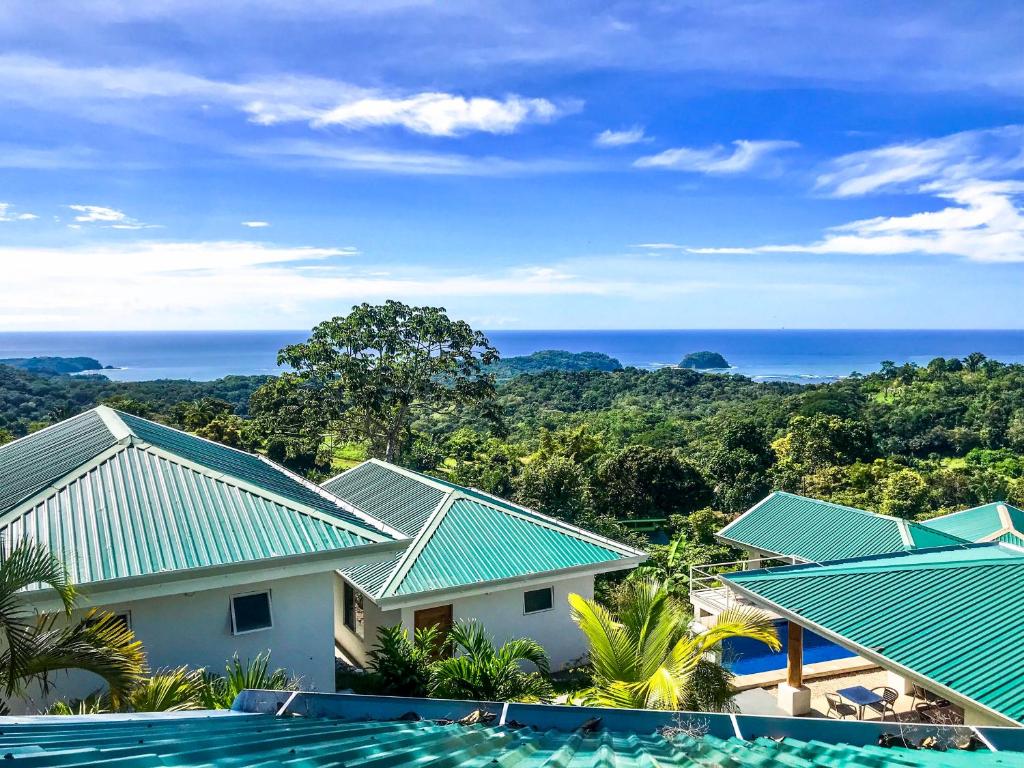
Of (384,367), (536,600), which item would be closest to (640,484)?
(384,367)

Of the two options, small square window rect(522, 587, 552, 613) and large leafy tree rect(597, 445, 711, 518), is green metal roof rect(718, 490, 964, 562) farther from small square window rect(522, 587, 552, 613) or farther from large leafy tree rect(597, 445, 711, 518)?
small square window rect(522, 587, 552, 613)

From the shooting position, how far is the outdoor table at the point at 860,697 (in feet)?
41.8

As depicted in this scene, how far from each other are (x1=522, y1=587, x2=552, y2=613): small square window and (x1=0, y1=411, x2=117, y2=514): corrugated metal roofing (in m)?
8.45

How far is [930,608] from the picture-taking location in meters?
10.3

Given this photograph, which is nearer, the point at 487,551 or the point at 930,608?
the point at 930,608

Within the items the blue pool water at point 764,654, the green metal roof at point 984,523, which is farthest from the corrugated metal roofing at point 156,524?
the green metal roof at point 984,523

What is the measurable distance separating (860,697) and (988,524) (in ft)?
43.6

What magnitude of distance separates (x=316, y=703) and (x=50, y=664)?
9.05 ft

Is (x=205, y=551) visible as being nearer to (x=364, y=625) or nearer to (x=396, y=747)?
(x=396, y=747)

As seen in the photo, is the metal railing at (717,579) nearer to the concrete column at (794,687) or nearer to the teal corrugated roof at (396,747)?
the concrete column at (794,687)

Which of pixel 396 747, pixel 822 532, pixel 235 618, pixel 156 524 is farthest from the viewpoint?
pixel 822 532

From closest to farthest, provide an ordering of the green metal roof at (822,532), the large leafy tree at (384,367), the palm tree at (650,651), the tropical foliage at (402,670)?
the palm tree at (650,651), the tropical foliage at (402,670), the green metal roof at (822,532), the large leafy tree at (384,367)

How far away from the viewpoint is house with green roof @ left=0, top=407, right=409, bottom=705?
869 centimetres

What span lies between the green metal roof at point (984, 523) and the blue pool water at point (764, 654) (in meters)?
6.94
